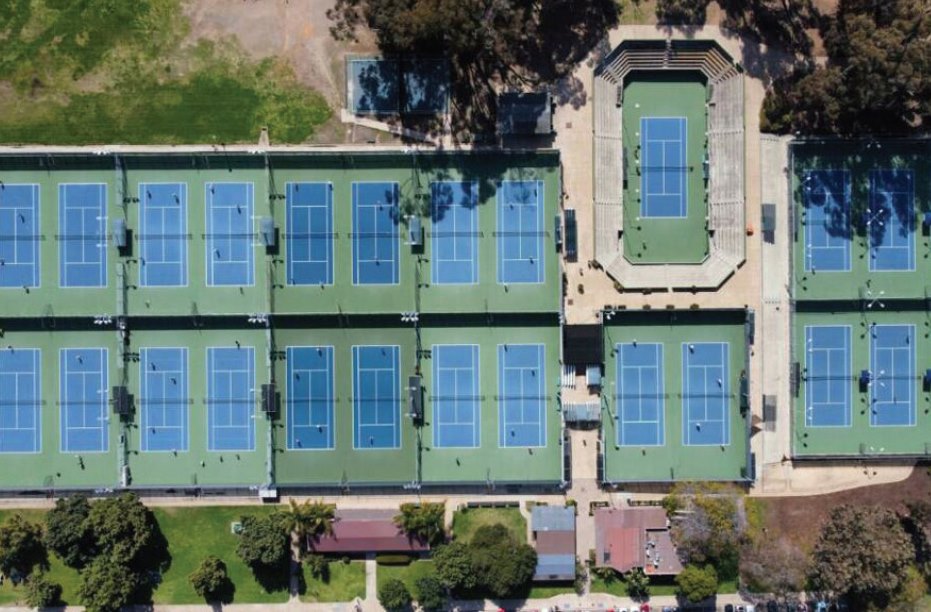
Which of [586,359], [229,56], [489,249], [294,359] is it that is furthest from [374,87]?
[586,359]

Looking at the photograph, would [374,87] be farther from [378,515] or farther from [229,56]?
[378,515]

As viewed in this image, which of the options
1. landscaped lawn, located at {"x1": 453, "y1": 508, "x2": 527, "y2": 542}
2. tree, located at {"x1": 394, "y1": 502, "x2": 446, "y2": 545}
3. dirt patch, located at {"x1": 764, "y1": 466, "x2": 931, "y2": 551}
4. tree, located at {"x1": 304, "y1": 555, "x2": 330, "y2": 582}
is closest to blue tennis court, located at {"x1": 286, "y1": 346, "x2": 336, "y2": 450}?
tree, located at {"x1": 394, "y1": 502, "x2": 446, "y2": 545}

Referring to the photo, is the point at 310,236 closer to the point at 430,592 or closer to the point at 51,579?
the point at 430,592

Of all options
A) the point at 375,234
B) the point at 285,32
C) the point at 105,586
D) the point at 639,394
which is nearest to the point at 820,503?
the point at 639,394

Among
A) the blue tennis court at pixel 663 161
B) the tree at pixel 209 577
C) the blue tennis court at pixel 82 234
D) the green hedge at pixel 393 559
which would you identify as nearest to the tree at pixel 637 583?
the green hedge at pixel 393 559

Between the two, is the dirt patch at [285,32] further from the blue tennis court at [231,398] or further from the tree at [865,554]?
the tree at [865,554]
